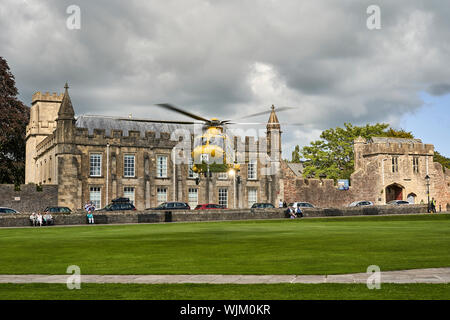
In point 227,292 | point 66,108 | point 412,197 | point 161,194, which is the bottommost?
point 227,292

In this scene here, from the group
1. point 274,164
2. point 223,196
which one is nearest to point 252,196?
point 223,196

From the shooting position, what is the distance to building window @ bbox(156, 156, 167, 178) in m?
63.1

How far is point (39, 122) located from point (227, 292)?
2553 inches

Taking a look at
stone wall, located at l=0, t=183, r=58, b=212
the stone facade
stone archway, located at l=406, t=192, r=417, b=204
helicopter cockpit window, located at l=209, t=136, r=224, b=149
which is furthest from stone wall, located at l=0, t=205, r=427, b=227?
stone archway, located at l=406, t=192, r=417, b=204

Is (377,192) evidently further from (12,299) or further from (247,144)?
(12,299)

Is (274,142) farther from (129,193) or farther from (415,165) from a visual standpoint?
(415,165)

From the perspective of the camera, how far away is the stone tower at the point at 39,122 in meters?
69.3

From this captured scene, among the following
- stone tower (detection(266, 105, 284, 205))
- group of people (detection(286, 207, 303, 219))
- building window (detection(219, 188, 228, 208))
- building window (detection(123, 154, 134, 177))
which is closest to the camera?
group of people (detection(286, 207, 303, 219))

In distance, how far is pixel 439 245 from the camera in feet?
56.0

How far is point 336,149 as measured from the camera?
88.1m

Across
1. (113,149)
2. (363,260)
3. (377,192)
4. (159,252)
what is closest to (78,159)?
(113,149)

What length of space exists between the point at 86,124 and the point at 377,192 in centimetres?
3837

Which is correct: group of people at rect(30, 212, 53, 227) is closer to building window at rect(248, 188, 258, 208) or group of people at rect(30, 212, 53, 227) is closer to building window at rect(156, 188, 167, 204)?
building window at rect(156, 188, 167, 204)
